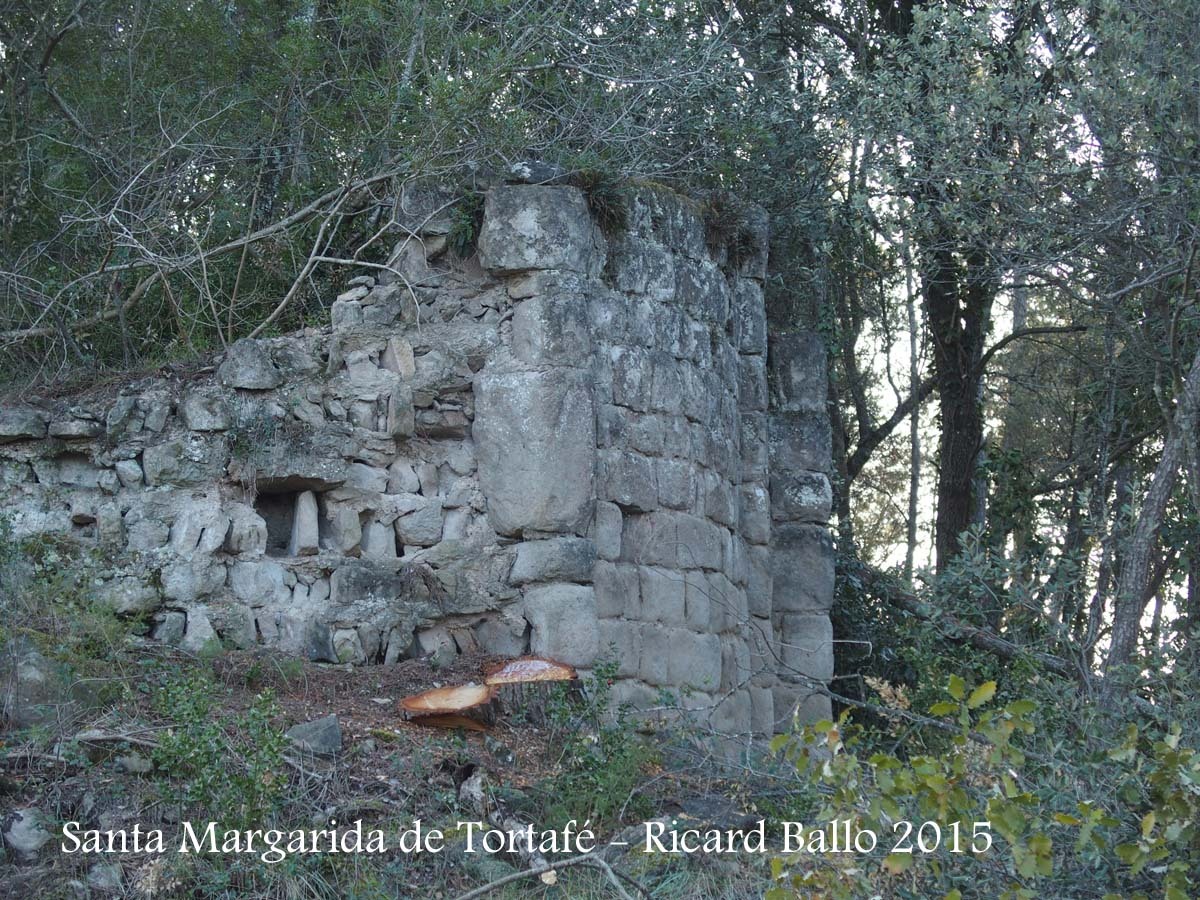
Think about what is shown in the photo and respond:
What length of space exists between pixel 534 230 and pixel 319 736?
2.79 meters

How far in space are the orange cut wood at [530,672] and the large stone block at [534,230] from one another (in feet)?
6.42

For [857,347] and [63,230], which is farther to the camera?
[857,347]

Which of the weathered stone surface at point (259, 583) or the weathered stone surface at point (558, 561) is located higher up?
the weathered stone surface at point (558, 561)

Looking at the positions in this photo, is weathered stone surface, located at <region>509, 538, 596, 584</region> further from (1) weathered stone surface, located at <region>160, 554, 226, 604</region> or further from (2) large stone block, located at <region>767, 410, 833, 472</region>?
(2) large stone block, located at <region>767, 410, 833, 472</region>

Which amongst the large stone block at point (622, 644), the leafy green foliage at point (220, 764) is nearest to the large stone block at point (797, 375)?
the large stone block at point (622, 644)

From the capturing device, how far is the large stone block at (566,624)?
22.3 feet

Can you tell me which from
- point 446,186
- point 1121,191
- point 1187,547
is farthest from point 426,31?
point 1187,547

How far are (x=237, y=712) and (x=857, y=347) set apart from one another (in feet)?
30.2

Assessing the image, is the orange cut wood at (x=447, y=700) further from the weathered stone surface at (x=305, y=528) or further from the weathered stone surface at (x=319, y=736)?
the weathered stone surface at (x=305, y=528)

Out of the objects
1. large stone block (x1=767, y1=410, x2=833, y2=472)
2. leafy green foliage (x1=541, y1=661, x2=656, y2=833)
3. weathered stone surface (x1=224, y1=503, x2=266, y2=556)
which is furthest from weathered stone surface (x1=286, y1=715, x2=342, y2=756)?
large stone block (x1=767, y1=410, x2=833, y2=472)

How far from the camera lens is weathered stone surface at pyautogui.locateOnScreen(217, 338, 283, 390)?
6.90 m

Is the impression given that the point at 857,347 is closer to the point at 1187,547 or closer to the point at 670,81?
the point at 1187,547

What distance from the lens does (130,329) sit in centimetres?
798

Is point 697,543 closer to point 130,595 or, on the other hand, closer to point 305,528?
point 305,528
